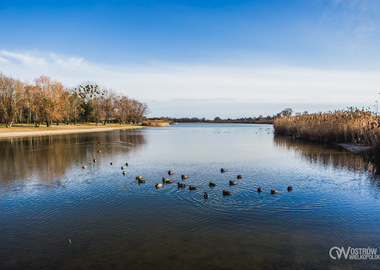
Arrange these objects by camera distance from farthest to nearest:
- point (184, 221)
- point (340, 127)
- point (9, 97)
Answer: point (9, 97) < point (340, 127) < point (184, 221)

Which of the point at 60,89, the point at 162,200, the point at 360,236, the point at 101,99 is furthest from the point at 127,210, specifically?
the point at 101,99

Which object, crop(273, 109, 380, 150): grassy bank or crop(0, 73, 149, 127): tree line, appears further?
crop(0, 73, 149, 127): tree line

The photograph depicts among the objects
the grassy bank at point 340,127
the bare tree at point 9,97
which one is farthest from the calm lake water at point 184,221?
the bare tree at point 9,97

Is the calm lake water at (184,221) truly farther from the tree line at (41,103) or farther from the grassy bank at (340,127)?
the tree line at (41,103)

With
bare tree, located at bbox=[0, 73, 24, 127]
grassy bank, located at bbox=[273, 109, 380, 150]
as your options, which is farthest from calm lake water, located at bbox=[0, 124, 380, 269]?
bare tree, located at bbox=[0, 73, 24, 127]

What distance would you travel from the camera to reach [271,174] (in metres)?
13.4

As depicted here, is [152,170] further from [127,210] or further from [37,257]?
[37,257]

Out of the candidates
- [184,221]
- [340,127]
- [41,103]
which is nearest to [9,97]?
[41,103]

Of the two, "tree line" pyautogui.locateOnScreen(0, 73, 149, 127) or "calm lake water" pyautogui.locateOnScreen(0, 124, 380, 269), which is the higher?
"tree line" pyautogui.locateOnScreen(0, 73, 149, 127)

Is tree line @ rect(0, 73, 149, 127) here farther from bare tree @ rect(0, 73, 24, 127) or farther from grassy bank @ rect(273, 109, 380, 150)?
grassy bank @ rect(273, 109, 380, 150)

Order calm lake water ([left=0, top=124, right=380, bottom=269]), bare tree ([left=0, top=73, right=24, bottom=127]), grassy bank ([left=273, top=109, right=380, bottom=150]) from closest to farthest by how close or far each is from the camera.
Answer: calm lake water ([left=0, top=124, right=380, bottom=269]) → grassy bank ([left=273, top=109, right=380, bottom=150]) → bare tree ([left=0, top=73, right=24, bottom=127])

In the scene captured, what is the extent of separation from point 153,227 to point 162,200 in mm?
2210

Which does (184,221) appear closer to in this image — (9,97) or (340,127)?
(340,127)

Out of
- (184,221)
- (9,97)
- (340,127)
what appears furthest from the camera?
(9,97)
